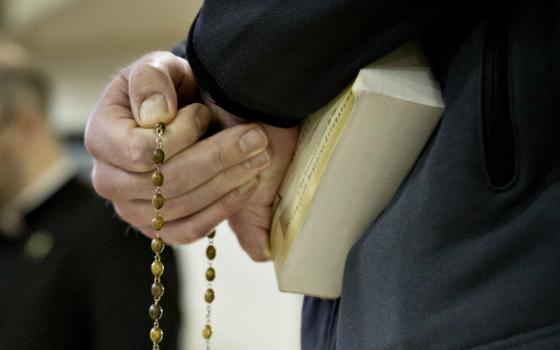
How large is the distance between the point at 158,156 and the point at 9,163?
4.39ft

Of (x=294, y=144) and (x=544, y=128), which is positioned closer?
(x=544, y=128)

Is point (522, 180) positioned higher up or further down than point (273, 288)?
higher up

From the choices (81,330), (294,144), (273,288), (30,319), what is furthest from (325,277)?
(273,288)

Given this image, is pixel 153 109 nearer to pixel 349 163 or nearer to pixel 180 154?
pixel 180 154

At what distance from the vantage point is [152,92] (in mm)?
572

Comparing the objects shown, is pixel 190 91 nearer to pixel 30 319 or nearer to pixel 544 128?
A: pixel 544 128

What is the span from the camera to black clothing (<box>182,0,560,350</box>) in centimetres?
43

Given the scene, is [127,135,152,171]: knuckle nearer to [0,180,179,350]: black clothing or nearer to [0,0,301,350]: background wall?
[0,180,179,350]: black clothing

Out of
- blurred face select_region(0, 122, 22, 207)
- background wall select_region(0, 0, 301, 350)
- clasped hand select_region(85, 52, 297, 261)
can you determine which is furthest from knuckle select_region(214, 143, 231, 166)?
blurred face select_region(0, 122, 22, 207)

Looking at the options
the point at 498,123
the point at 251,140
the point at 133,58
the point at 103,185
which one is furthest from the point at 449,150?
the point at 133,58

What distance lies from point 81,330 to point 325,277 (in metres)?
0.84

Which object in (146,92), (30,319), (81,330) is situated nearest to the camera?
(146,92)

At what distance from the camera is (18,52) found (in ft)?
6.08

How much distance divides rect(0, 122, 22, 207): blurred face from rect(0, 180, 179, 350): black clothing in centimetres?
11
